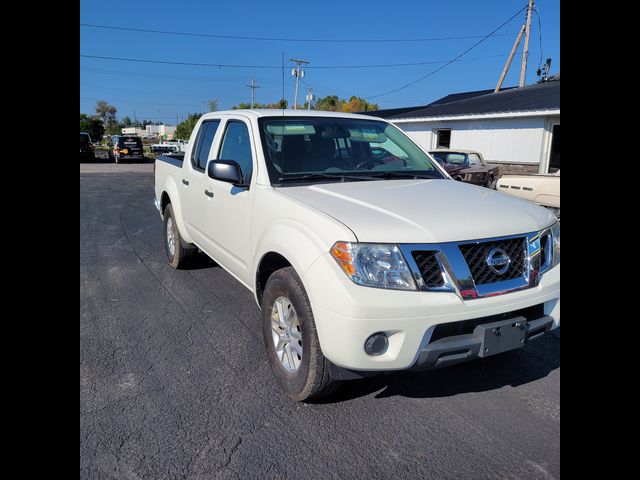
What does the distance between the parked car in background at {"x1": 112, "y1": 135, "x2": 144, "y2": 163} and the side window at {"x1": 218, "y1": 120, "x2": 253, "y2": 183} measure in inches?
1200

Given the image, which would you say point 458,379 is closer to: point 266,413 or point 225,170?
point 266,413

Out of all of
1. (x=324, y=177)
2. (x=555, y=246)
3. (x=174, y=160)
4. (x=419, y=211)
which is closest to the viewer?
(x=419, y=211)

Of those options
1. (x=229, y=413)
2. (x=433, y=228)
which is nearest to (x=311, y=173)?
(x=433, y=228)

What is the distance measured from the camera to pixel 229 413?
2.85 meters

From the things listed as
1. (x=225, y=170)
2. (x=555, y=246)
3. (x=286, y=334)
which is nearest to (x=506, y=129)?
(x=555, y=246)

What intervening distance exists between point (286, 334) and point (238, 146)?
6.18 feet

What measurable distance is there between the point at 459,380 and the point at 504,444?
0.70 metres

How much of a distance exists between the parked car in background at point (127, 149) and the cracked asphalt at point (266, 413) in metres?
30.3

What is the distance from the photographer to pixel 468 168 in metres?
14.8

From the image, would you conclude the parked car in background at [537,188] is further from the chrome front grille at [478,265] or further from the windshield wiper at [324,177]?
the chrome front grille at [478,265]

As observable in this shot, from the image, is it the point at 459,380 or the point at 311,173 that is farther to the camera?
the point at 311,173
